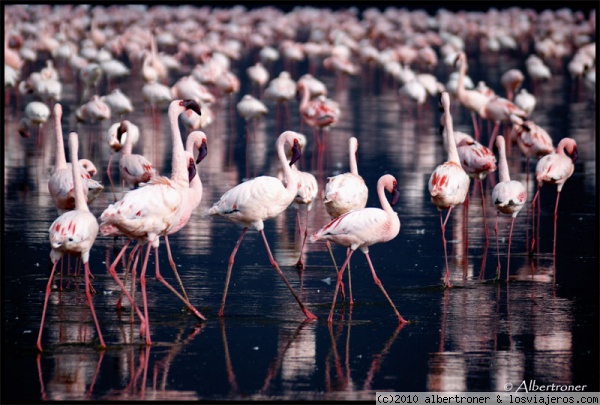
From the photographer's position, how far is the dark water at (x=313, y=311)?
268 inches

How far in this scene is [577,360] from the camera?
7.25m

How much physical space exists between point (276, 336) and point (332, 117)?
29.1 feet

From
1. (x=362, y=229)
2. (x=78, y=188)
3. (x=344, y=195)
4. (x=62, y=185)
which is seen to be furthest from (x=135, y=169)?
(x=362, y=229)

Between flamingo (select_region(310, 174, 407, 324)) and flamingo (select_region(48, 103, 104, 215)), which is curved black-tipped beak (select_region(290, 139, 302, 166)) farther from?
flamingo (select_region(48, 103, 104, 215))

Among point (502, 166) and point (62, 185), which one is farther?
point (502, 166)

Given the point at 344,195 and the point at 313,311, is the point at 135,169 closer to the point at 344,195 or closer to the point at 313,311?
the point at 344,195

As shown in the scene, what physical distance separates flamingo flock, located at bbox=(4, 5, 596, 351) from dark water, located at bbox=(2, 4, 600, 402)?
0.17 metres

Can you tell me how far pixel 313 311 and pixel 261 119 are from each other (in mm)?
13897

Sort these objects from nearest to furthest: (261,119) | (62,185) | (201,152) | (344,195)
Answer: (201,152) < (344,195) < (62,185) < (261,119)

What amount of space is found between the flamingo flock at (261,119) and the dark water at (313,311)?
169mm

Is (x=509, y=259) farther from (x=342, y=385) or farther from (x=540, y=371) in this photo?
(x=342, y=385)

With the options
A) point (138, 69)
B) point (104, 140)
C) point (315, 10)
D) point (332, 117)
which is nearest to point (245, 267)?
point (332, 117)

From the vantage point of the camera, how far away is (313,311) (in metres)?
8.48

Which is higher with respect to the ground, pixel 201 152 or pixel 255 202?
pixel 201 152
